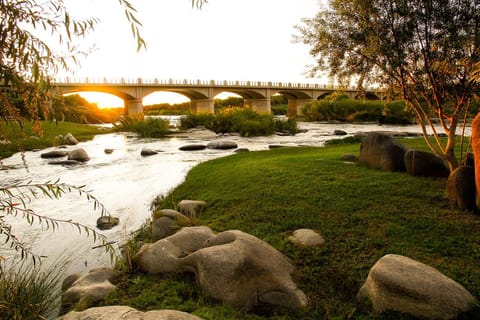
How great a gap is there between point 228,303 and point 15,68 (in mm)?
3199

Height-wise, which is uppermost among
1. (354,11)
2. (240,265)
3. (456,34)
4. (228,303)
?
(354,11)

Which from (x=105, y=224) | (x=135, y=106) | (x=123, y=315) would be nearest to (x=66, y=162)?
(x=105, y=224)

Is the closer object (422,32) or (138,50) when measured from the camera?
(138,50)

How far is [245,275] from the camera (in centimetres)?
427

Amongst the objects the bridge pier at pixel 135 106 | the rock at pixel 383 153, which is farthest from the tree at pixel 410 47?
the bridge pier at pixel 135 106

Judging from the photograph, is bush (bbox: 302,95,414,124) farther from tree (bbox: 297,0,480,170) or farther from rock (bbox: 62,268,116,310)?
rock (bbox: 62,268,116,310)

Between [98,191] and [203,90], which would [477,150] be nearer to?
[98,191]

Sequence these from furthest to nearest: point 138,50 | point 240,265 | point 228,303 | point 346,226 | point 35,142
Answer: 1. point 35,142
2. point 346,226
3. point 240,265
4. point 228,303
5. point 138,50

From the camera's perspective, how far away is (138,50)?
6.38ft

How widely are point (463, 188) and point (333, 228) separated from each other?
2.39 metres

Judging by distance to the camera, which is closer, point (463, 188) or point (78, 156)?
point (463, 188)

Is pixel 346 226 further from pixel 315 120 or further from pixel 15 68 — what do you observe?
pixel 315 120

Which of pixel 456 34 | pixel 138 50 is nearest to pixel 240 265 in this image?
pixel 138 50

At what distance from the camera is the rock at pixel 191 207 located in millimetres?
7248
